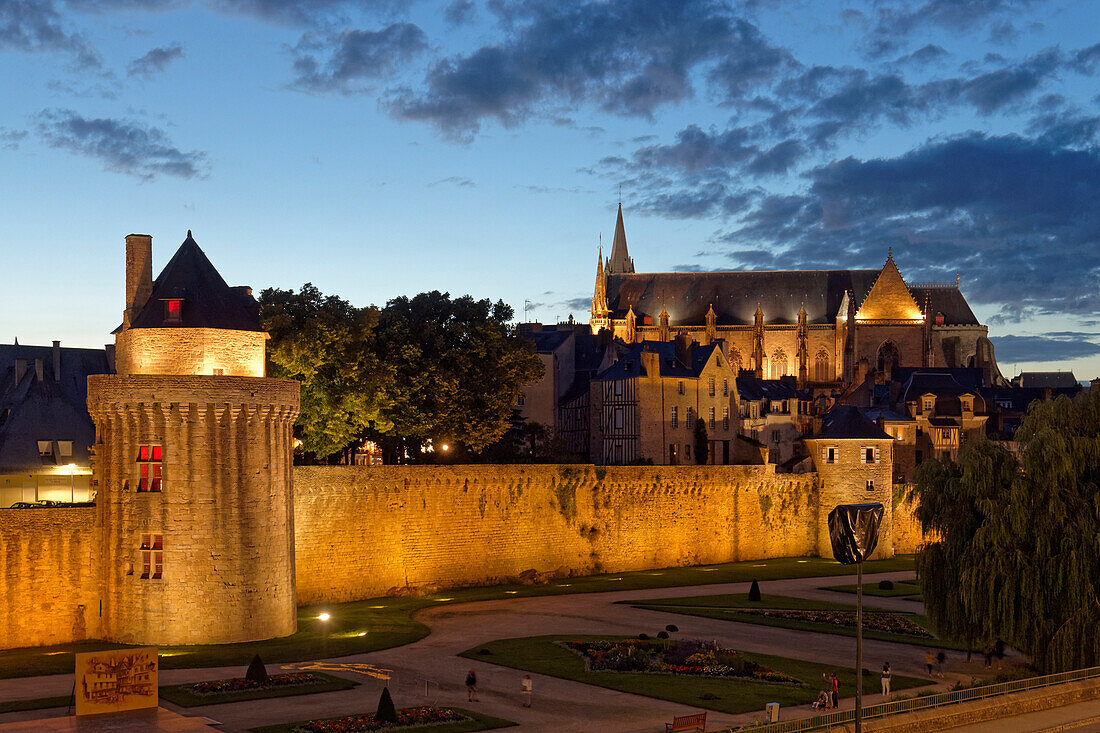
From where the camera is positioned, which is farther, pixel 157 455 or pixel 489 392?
pixel 489 392

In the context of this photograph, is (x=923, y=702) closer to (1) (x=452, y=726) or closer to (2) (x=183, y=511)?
(1) (x=452, y=726)

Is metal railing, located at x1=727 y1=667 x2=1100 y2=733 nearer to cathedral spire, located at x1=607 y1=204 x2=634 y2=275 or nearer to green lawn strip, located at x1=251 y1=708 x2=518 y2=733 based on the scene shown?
green lawn strip, located at x1=251 y1=708 x2=518 y2=733

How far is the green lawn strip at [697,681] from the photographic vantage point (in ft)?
93.7

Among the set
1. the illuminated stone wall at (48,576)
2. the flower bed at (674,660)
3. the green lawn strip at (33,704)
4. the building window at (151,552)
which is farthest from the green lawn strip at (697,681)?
the illuminated stone wall at (48,576)

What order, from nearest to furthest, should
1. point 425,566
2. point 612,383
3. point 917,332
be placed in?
1. point 425,566
2. point 612,383
3. point 917,332

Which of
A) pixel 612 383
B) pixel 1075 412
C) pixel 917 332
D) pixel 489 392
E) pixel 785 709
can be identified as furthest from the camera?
pixel 917 332

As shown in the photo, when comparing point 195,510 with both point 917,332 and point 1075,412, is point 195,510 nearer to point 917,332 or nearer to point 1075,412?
point 1075,412

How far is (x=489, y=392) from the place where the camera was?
174ft

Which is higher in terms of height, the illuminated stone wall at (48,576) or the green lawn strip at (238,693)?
the illuminated stone wall at (48,576)

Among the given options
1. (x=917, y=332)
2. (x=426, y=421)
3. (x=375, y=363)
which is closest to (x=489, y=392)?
(x=426, y=421)

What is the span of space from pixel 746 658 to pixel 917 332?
86438 mm

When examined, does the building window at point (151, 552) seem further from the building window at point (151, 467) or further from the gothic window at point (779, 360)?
the gothic window at point (779, 360)

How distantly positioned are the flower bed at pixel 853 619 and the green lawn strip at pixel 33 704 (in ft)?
77.4

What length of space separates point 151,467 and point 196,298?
16.8 ft
